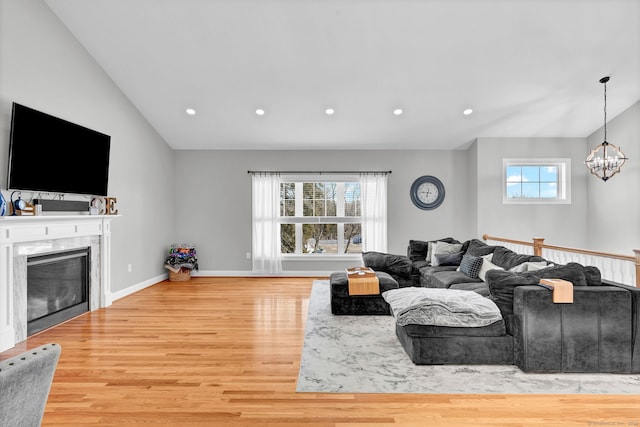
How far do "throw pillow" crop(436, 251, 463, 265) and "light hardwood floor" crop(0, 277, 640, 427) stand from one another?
2.53 meters

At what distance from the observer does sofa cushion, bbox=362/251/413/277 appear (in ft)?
17.4

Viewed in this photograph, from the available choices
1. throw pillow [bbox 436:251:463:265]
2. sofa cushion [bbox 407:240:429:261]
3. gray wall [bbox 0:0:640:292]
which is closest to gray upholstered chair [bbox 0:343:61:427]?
gray wall [bbox 0:0:640:292]

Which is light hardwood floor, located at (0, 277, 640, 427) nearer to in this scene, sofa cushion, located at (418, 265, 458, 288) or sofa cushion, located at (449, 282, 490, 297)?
sofa cushion, located at (449, 282, 490, 297)

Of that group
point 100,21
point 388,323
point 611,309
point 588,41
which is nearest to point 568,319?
point 611,309

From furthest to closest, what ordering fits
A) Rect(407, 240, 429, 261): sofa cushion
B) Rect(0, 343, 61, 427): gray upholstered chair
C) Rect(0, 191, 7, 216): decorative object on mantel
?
1. Rect(407, 240, 429, 261): sofa cushion
2. Rect(0, 191, 7, 216): decorative object on mantel
3. Rect(0, 343, 61, 427): gray upholstered chair

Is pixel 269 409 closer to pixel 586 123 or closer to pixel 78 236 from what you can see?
pixel 78 236

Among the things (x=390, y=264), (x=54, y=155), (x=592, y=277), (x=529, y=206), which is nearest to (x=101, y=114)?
(x=54, y=155)

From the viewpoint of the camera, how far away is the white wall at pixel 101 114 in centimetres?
358

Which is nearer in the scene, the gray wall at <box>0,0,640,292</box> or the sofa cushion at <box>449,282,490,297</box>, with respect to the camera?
the sofa cushion at <box>449,282,490,297</box>

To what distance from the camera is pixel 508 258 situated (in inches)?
166

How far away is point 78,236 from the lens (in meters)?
4.37

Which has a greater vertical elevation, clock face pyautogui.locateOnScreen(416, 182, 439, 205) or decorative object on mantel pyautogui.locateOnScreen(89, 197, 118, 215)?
clock face pyautogui.locateOnScreen(416, 182, 439, 205)

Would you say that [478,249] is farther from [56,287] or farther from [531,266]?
[56,287]

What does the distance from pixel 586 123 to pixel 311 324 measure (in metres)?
5.88
